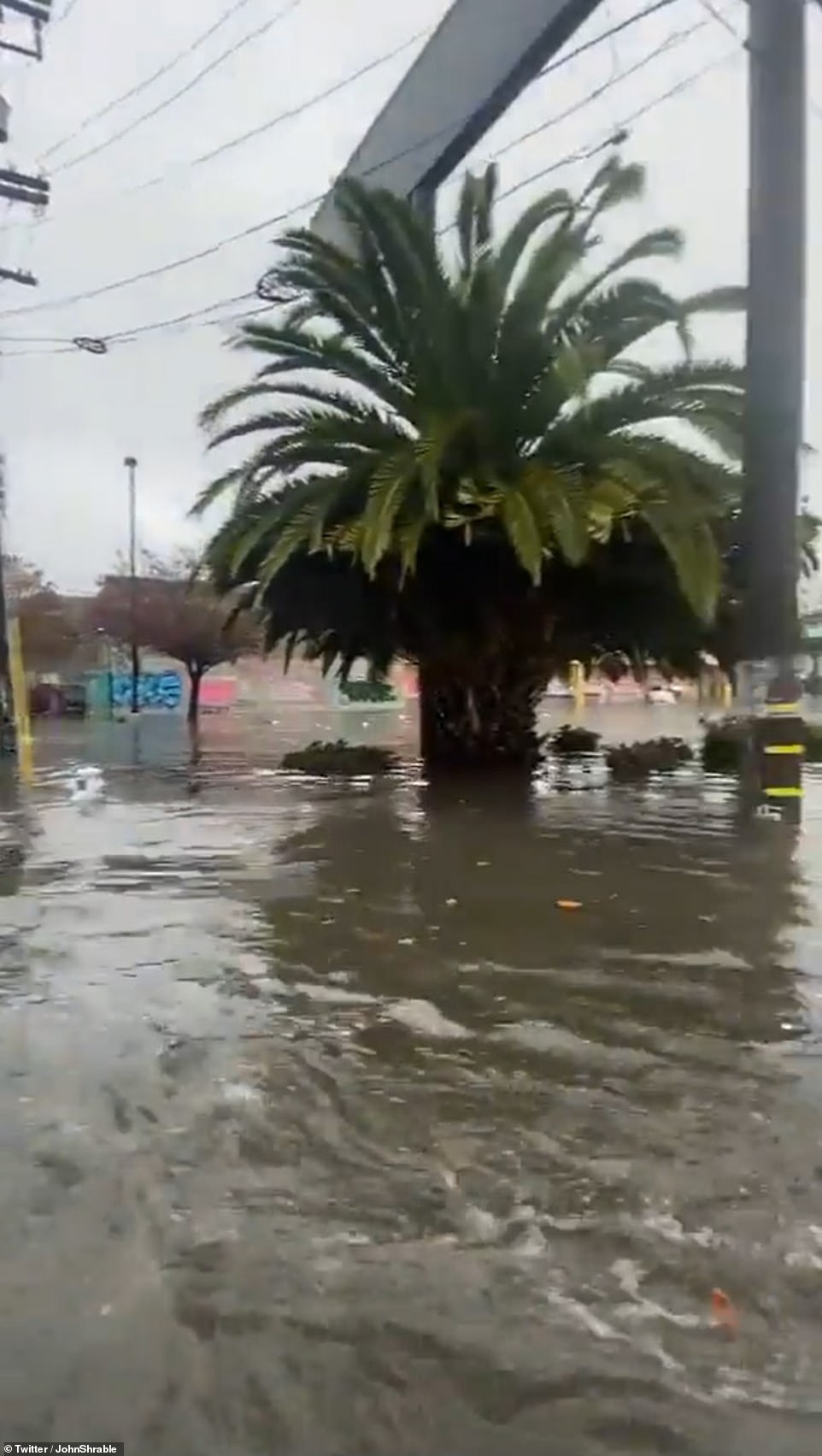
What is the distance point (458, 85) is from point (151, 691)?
114 ft

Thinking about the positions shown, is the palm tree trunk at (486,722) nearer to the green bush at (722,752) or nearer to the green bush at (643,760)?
the green bush at (643,760)

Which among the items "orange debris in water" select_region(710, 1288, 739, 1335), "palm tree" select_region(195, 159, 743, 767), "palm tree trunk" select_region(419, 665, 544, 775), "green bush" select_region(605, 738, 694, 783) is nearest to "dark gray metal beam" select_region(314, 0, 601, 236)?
Result: "palm tree" select_region(195, 159, 743, 767)

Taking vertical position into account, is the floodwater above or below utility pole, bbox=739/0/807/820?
below

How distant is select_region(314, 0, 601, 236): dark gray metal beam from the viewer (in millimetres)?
16156

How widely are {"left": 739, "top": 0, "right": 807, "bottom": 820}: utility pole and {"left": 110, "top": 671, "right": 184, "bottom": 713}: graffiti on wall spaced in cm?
3845

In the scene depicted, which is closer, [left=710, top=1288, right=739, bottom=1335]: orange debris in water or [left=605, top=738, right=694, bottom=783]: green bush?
[left=710, top=1288, right=739, bottom=1335]: orange debris in water

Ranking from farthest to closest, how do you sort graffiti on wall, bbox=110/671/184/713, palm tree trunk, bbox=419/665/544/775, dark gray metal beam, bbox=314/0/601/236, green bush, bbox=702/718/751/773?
graffiti on wall, bbox=110/671/184/713, dark gray metal beam, bbox=314/0/601/236, green bush, bbox=702/718/751/773, palm tree trunk, bbox=419/665/544/775

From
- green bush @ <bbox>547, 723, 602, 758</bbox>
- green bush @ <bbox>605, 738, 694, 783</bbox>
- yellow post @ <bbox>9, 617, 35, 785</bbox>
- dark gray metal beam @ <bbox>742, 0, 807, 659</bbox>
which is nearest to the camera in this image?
dark gray metal beam @ <bbox>742, 0, 807, 659</bbox>

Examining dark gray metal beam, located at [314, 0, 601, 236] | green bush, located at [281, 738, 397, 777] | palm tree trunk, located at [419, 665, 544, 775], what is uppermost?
dark gray metal beam, located at [314, 0, 601, 236]

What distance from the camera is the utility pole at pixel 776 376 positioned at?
10.7 m

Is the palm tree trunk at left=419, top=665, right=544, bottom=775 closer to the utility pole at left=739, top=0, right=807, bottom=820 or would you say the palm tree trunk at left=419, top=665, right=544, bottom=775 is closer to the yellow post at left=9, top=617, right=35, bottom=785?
the utility pole at left=739, top=0, right=807, bottom=820

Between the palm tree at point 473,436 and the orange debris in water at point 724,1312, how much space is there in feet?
33.0

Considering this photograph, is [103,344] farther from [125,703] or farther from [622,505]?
[125,703]

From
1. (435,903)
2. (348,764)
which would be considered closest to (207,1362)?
(435,903)
